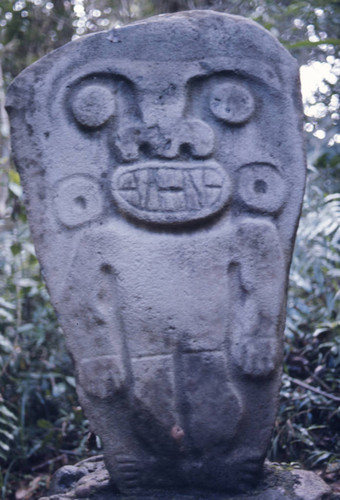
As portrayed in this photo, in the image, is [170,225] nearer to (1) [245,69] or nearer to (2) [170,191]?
(2) [170,191]

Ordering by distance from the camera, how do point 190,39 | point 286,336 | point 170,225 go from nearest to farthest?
point 170,225 < point 190,39 < point 286,336

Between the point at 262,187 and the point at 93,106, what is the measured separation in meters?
0.60

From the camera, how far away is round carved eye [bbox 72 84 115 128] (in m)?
1.91

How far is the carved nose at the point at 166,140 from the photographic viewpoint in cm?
190

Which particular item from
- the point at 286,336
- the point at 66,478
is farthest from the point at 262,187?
the point at 286,336

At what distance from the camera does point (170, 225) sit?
1846 mm

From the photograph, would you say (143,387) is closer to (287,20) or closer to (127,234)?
(127,234)

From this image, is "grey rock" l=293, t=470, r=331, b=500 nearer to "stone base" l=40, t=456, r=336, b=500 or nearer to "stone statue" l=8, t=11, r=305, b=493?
"stone base" l=40, t=456, r=336, b=500

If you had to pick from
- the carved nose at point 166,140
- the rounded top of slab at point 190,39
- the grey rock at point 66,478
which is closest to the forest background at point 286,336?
the grey rock at point 66,478

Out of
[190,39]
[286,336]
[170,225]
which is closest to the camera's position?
[170,225]

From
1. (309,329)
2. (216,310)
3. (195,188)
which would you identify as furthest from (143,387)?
(309,329)

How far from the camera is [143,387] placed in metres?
1.79

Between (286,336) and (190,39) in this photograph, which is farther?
(286,336)

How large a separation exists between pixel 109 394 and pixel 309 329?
6.18 feet
